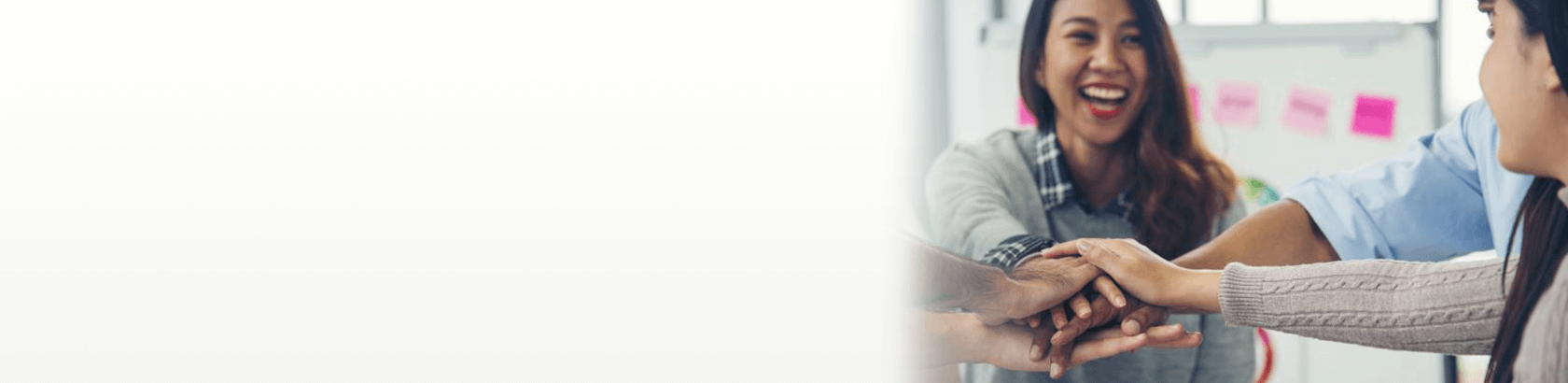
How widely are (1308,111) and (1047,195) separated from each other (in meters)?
0.63

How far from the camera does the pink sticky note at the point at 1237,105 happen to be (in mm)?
1153

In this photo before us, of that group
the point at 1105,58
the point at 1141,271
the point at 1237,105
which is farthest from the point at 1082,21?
the point at 1237,105

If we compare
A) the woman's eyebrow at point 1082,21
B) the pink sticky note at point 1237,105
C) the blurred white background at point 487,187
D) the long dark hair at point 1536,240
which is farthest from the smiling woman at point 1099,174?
the pink sticky note at point 1237,105

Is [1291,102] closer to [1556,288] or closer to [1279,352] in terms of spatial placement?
[1279,352]

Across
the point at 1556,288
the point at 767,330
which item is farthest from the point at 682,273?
the point at 1556,288

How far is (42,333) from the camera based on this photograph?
0.23 m

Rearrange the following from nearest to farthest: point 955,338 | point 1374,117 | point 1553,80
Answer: point 1553,80 < point 955,338 < point 1374,117

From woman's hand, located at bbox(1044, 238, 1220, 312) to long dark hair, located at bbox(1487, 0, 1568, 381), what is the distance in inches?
5.5

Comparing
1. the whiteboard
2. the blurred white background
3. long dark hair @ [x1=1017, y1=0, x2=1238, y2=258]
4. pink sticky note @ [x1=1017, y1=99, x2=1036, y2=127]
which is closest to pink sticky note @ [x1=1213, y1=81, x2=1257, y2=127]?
the whiteboard

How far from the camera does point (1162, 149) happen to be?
0.65 metres

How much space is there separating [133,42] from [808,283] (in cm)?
13

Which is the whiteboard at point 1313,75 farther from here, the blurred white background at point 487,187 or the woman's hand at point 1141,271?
the blurred white background at point 487,187

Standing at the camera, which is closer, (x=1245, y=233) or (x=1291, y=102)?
(x=1245, y=233)

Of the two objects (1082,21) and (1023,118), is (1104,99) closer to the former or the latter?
(1082,21)
